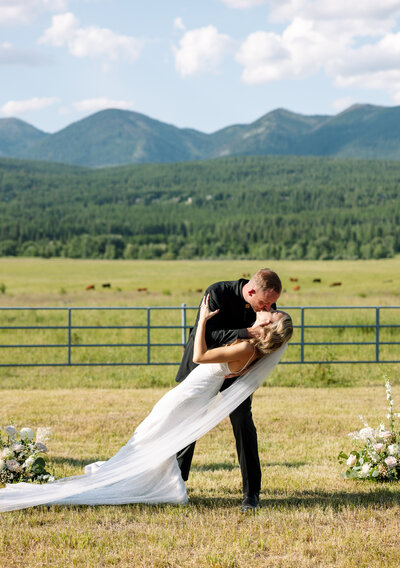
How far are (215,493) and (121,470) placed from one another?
946 mm

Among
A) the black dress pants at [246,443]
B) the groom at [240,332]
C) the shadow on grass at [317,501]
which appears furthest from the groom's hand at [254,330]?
the shadow on grass at [317,501]

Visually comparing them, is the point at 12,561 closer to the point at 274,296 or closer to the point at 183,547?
the point at 183,547

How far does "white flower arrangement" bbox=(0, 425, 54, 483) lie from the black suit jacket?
192 cm

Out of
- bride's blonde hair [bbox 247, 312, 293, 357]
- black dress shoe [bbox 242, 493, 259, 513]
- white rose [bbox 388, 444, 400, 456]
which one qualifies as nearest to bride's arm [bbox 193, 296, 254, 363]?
bride's blonde hair [bbox 247, 312, 293, 357]

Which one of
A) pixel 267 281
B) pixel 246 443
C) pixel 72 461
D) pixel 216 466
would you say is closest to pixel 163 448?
pixel 246 443

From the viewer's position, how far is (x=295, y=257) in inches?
5920

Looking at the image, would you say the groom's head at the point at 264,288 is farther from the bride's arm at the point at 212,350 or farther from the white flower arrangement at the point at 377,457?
the white flower arrangement at the point at 377,457

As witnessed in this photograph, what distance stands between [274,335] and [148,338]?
34.4 ft

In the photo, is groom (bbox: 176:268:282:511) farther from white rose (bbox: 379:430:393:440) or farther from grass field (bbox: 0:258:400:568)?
white rose (bbox: 379:430:393:440)

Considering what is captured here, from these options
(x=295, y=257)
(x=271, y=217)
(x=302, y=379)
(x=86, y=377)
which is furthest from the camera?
(x=271, y=217)

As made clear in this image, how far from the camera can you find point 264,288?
5.54 meters

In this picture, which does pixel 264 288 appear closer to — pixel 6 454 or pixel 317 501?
pixel 317 501

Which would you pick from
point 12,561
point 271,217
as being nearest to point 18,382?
point 12,561

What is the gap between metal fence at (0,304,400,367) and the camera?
1631cm
